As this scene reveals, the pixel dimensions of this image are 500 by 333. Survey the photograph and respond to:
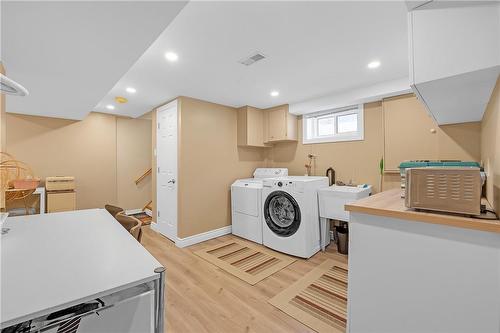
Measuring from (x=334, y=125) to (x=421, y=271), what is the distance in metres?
2.80

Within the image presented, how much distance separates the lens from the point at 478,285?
3.07 feet

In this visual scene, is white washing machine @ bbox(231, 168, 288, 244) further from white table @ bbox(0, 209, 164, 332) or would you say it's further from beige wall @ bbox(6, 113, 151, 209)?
beige wall @ bbox(6, 113, 151, 209)

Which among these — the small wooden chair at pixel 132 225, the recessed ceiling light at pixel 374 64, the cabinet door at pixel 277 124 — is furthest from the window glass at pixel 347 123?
the small wooden chair at pixel 132 225

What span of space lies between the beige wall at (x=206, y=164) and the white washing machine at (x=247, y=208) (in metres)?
0.19

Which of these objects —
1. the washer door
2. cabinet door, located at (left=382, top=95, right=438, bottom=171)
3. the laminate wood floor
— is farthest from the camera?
the washer door

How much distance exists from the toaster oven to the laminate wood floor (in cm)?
127

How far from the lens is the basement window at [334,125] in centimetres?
322

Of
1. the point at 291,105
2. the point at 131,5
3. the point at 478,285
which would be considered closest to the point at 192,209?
the point at 291,105

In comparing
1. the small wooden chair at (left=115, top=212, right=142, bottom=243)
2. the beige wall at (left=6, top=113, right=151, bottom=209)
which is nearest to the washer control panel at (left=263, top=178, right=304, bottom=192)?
the small wooden chair at (left=115, top=212, right=142, bottom=243)

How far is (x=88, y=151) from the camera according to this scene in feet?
14.4

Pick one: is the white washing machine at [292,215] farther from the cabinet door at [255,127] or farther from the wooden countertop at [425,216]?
the wooden countertop at [425,216]

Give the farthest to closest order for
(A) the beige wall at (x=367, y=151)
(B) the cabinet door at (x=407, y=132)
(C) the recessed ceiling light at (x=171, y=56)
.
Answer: (B) the cabinet door at (x=407, y=132) → (A) the beige wall at (x=367, y=151) → (C) the recessed ceiling light at (x=171, y=56)

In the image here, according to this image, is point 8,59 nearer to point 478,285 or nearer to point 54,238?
point 54,238

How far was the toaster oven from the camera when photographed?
99 cm
